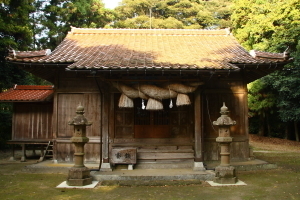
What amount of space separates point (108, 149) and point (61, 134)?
2.37 meters

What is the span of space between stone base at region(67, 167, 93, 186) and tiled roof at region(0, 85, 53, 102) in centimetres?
459

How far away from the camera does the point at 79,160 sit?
25.3ft

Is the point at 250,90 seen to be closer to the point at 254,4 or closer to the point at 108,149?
the point at 254,4

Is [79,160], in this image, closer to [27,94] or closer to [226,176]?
[226,176]

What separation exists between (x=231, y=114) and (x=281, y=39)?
11689 mm

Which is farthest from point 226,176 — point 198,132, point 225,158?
point 198,132

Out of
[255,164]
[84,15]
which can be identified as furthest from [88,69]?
[84,15]

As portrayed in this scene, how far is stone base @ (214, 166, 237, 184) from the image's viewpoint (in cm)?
→ 770

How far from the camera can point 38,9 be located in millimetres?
24156

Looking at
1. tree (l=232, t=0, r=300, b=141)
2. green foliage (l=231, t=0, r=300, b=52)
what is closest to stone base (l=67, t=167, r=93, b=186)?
tree (l=232, t=0, r=300, b=141)

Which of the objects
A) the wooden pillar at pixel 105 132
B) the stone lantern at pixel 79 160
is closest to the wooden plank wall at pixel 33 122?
the wooden pillar at pixel 105 132

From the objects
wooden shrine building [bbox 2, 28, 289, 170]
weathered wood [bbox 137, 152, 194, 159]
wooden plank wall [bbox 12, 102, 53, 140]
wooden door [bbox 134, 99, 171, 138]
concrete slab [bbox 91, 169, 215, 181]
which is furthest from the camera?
wooden plank wall [bbox 12, 102, 53, 140]

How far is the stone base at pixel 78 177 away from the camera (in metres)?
7.48

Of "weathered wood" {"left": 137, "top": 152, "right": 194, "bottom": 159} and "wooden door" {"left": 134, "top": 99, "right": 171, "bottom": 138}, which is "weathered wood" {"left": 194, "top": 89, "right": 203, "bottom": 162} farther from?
"wooden door" {"left": 134, "top": 99, "right": 171, "bottom": 138}
